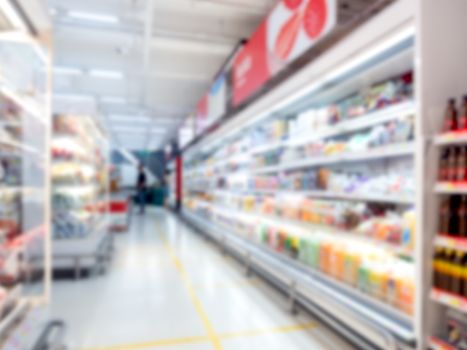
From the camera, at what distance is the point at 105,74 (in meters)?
9.02

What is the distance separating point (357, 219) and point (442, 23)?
5.48ft

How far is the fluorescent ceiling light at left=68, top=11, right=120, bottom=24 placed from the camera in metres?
5.66

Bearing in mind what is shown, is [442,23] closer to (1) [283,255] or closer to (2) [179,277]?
(1) [283,255]

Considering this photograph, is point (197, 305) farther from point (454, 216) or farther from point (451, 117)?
point (451, 117)

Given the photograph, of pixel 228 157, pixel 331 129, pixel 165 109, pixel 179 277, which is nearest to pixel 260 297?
pixel 179 277

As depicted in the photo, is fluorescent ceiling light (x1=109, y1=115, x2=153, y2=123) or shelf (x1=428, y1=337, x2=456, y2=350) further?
fluorescent ceiling light (x1=109, y1=115, x2=153, y2=123)

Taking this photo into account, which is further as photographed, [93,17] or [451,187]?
[93,17]

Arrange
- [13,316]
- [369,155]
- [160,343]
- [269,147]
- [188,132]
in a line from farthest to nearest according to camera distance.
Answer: [188,132] → [269,147] → [160,343] → [369,155] → [13,316]

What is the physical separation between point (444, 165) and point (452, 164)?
7 cm

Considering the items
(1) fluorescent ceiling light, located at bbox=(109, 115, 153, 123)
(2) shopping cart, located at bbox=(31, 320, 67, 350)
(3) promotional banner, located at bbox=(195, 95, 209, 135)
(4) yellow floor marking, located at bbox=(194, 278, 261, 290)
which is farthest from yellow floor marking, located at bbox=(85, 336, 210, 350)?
(1) fluorescent ceiling light, located at bbox=(109, 115, 153, 123)

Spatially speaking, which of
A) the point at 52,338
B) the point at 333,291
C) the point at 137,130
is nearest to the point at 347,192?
the point at 333,291

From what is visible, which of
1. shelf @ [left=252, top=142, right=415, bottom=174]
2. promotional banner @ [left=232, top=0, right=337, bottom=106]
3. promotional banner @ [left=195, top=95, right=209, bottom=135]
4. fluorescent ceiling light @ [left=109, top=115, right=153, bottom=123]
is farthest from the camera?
fluorescent ceiling light @ [left=109, top=115, right=153, bottom=123]

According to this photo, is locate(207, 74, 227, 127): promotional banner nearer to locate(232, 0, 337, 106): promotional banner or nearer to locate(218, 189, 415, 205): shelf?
locate(232, 0, 337, 106): promotional banner

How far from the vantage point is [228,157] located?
7117 mm
